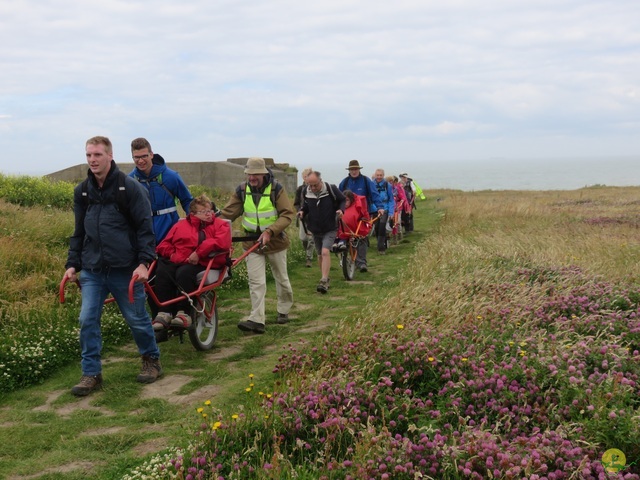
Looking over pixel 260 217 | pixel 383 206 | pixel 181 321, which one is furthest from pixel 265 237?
pixel 383 206

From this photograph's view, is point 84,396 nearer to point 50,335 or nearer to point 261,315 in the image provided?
point 50,335

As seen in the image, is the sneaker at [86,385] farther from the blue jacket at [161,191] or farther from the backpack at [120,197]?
the blue jacket at [161,191]

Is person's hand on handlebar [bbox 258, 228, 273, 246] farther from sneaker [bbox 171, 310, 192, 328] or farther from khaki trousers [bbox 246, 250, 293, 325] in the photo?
sneaker [bbox 171, 310, 192, 328]

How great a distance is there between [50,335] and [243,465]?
410cm

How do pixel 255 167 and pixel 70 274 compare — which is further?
pixel 255 167

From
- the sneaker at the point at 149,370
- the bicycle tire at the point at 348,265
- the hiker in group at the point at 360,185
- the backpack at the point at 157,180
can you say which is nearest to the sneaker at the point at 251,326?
the sneaker at the point at 149,370

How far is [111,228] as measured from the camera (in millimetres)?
6062

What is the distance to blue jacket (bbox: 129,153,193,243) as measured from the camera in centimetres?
751

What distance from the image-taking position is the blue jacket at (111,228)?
6.07 m

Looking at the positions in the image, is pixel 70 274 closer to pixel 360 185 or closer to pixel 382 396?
pixel 382 396

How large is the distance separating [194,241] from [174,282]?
50cm

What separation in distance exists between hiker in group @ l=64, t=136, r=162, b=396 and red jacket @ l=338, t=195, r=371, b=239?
658 centimetres

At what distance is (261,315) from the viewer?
8.43 meters

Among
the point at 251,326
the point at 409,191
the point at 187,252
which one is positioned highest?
the point at 409,191
